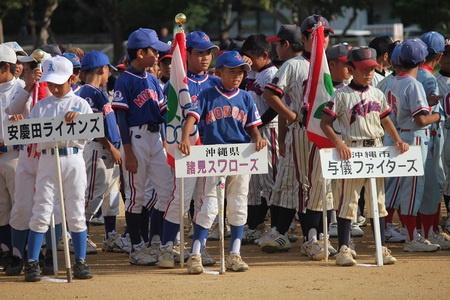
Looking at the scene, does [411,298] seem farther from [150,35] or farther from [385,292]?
[150,35]

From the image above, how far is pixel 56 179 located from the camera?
8.09m

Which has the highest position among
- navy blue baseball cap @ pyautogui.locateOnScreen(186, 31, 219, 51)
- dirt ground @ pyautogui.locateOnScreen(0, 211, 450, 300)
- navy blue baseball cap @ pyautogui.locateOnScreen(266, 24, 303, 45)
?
navy blue baseball cap @ pyautogui.locateOnScreen(266, 24, 303, 45)

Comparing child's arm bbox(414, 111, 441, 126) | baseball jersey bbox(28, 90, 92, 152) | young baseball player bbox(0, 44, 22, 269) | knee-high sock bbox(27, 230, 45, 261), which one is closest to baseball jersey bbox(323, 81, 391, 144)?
child's arm bbox(414, 111, 441, 126)

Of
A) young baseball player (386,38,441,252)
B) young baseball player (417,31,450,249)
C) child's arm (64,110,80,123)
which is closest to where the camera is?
child's arm (64,110,80,123)

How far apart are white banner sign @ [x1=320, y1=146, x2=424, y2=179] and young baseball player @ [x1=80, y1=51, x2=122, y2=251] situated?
230 cm

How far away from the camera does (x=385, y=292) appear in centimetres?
739

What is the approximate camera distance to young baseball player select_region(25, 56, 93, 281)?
8109 millimetres

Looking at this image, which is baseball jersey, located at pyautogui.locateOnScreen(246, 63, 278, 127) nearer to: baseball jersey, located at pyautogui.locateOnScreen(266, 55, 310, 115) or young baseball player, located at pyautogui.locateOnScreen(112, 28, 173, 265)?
baseball jersey, located at pyautogui.locateOnScreen(266, 55, 310, 115)

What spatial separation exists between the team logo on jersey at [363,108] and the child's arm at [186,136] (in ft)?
5.02

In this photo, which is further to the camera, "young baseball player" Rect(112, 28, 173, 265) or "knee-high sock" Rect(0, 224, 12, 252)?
"young baseball player" Rect(112, 28, 173, 265)

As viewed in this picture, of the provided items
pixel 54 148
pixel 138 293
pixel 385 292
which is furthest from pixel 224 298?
pixel 54 148

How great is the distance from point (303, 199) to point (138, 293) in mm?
2533

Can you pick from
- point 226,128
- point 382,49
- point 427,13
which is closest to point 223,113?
point 226,128

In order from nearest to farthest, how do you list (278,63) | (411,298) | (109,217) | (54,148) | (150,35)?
(411,298)
(54,148)
(150,35)
(109,217)
(278,63)
